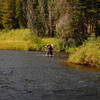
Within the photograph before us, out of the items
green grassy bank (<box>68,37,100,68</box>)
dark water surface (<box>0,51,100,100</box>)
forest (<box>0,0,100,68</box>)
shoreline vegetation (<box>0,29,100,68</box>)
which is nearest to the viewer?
dark water surface (<box>0,51,100,100</box>)

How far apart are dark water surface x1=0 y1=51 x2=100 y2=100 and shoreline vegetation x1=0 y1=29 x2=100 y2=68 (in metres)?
2.28

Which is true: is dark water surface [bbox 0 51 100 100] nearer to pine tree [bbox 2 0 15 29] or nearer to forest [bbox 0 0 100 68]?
forest [bbox 0 0 100 68]

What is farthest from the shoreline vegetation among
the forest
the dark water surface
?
the dark water surface

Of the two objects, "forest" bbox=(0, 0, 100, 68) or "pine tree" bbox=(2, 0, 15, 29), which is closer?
"forest" bbox=(0, 0, 100, 68)

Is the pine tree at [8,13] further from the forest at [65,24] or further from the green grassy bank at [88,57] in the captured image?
the green grassy bank at [88,57]

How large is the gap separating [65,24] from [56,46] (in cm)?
366

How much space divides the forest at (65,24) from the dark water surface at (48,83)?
3.62 m

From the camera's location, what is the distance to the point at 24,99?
55.5 ft

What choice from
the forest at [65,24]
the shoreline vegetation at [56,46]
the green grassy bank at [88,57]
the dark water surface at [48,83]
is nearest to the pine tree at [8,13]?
the forest at [65,24]

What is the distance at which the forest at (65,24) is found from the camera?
30723 mm

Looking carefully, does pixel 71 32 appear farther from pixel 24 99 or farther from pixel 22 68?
pixel 24 99

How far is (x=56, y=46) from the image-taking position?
46.6m

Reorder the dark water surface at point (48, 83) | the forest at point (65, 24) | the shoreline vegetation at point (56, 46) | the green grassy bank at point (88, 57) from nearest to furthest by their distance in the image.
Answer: the dark water surface at point (48, 83) < the green grassy bank at point (88, 57) < the shoreline vegetation at point (56, 46) < the forest at point (65, 24)

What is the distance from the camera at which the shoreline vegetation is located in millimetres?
28609
